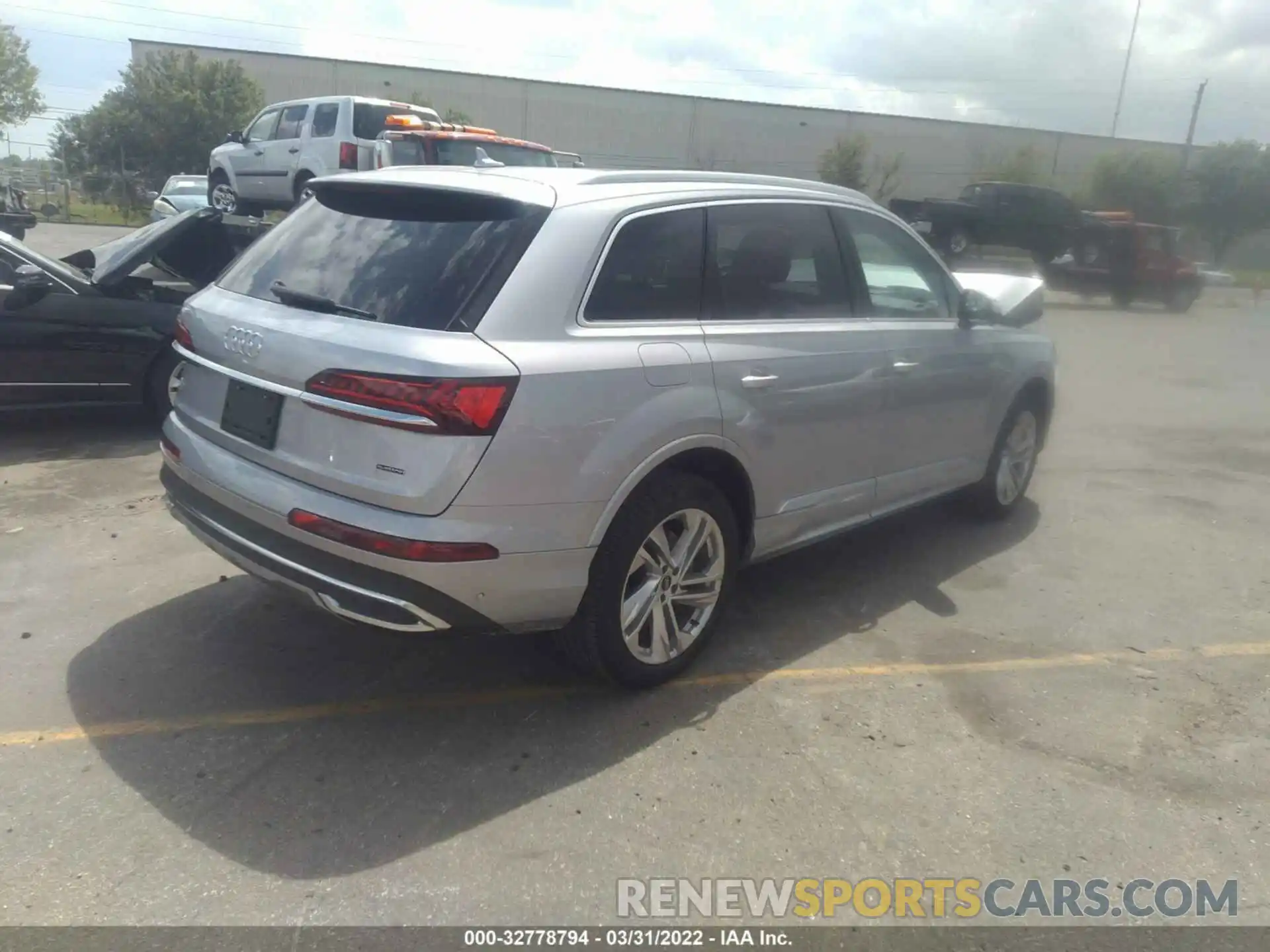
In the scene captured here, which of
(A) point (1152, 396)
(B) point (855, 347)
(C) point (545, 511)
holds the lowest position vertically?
(A) point (1152, 396)

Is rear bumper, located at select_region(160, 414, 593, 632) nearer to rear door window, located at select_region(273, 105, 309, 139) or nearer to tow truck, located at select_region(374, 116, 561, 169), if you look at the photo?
tow truck, located at select_region(374, 116, 561, 169)

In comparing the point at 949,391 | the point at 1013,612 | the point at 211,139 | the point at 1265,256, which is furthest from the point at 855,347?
the point at 211,139

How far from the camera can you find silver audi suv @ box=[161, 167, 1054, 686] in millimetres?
3012

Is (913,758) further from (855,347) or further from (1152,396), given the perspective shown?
(1152,396)

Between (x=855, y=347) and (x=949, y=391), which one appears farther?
(x=949, y=391)

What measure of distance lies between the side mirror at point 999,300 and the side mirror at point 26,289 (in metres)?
5.49

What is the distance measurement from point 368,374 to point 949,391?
3.03 m

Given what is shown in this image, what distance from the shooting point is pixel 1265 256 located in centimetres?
3691

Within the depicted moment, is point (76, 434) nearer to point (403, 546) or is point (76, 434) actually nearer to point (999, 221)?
point (403, 546)

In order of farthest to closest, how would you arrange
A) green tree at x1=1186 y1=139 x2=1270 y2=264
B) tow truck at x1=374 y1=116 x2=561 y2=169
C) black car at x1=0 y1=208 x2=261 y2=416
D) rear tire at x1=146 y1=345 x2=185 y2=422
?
green tree at x1=1186 y1=139 x2=1270 y2=264
tow truck at x1=374 y1=116 x2=561 y2=169
rear tire at x1=146 y1=345 x2=185 y2=422
black car at x1=0 y1=208 x2=261 y2=416

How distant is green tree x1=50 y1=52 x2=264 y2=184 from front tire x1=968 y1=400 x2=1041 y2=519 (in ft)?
142

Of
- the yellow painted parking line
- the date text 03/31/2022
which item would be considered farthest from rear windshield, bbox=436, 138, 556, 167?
the date text 03/31/2022

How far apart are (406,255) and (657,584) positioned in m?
1.39

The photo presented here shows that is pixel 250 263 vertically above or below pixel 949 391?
above
